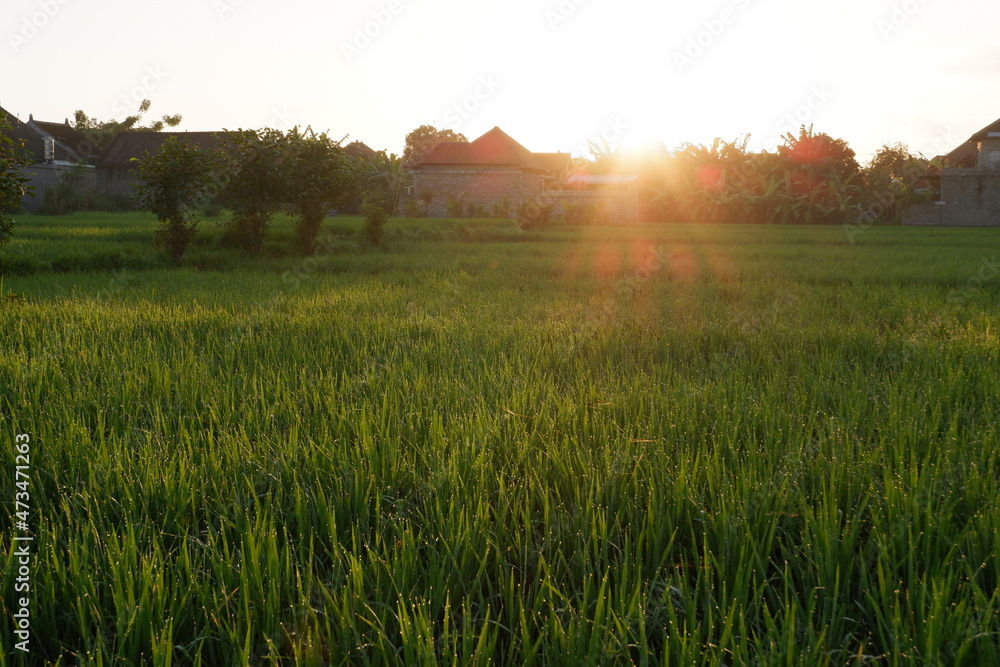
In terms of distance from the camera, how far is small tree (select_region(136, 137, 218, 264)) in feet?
35.4

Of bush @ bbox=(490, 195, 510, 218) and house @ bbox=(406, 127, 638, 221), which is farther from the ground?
house @ bbox=(406, 127, 638, 221)

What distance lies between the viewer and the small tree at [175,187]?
10.8 metres

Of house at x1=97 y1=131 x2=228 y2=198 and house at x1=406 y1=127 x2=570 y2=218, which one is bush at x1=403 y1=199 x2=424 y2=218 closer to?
house at x1=406 y1=127 x2=570 y2=218

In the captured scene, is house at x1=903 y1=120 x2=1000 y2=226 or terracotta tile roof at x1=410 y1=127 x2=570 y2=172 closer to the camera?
Answer: house at x1=903 y1=120 x2=1000 y2=226

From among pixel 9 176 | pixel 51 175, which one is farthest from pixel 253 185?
pixel 51 175

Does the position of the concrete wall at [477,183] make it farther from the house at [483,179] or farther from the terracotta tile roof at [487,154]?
the terracotta tile roof at [487,154]

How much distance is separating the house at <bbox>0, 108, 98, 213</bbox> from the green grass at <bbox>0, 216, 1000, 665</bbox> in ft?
68.8

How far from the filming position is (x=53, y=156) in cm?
3008

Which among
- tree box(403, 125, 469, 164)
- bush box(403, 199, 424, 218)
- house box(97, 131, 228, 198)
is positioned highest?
tree box(403, 125, 469, 164)

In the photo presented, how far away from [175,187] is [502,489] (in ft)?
33.6

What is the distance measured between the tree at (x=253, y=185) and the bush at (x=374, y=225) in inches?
88.4

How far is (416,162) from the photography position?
31625mm

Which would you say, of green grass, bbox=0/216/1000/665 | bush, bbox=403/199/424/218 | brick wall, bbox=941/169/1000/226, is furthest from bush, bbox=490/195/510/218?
green grass, bbox=0/216/1000/665

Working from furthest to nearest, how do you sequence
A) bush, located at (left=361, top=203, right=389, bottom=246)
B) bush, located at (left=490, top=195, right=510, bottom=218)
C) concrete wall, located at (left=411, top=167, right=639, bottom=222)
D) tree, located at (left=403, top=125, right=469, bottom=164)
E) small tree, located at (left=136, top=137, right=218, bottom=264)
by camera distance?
1. tree, located at (left=403, top=125, right=469, bottom=164)
2. concrete wall, located at (left=411, top=167, right=639, bottom=222)
3. bush, located at (left=490, top=195, right=510, bottom=218)
4. bush, located at (left=361, top=203, right=389, bottom=246)
5. small tree, located at (left=136, top=137, right=218, bottom=264)
